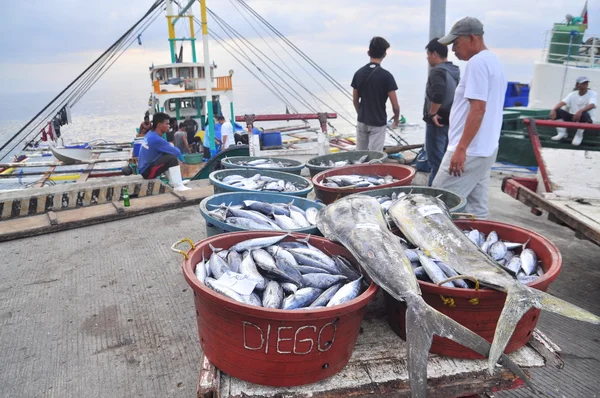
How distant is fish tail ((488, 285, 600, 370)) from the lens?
175 centimetres

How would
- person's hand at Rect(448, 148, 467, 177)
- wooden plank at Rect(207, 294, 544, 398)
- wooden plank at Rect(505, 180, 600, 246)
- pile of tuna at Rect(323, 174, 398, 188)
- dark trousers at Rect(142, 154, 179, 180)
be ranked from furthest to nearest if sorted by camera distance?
dark trousers at Rect(142, 154, 179, 180) → pile of tuna at Rect(323, 174, 398, 188) → person's hand at Rect(448, 148, 467, 177) → wooden plank at Rect(505, 180, 600, 246) → wooden plank at Rect(207, 294, 544, 398)

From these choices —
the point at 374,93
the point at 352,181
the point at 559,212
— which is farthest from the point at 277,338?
the point at 374,93

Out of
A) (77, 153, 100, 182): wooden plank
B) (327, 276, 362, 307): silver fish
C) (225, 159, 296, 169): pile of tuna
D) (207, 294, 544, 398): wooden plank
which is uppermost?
(225, 159, 296, 169): pile of tuna

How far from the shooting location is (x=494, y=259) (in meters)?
2.35

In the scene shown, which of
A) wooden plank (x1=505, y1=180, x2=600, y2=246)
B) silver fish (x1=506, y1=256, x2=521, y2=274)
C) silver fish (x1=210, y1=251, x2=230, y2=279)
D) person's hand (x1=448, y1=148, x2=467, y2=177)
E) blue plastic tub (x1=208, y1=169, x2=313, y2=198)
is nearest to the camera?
silver fish (x1=210, y1=251, x2=230, y2=279)

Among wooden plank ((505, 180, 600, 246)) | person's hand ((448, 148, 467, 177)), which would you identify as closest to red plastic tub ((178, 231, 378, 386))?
person's hand ((448, 148, 467, 177))

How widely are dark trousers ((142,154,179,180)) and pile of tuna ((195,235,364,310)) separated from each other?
553cm

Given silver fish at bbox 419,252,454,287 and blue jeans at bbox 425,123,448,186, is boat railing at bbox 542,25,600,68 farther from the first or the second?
silver fish at bbox 419,252,454,287

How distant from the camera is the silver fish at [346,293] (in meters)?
1.92

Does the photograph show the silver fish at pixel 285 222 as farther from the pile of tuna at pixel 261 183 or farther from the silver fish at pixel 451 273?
the silver fish at pixel 451 273

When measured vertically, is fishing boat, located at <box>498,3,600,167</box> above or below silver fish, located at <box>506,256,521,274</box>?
above

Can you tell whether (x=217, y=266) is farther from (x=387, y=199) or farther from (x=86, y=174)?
(x=86, y=174)

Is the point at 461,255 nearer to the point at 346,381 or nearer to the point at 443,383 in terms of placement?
the point at 443,383

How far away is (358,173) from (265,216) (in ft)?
6.19
